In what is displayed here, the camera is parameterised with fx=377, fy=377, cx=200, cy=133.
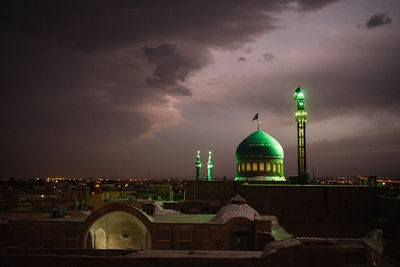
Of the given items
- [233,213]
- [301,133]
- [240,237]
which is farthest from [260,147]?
[240,237]

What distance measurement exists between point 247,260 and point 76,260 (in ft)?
26.2

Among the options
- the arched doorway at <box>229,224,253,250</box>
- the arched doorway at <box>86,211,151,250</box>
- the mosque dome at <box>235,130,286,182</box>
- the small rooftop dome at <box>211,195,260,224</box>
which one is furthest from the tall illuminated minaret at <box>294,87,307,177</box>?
the arched doorway at <box>86,211,151,250</box>

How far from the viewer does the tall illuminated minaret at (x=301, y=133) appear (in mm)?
44969

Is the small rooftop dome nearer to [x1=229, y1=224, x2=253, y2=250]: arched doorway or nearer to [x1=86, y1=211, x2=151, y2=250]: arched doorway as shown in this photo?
[x1=229, y1=224, x2=253, y2=250]: arched doorway

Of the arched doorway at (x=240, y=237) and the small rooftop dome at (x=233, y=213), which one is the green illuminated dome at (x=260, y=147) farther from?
the arched doorway at (x=240, y=237)

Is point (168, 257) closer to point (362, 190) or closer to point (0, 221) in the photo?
point (0, 221)

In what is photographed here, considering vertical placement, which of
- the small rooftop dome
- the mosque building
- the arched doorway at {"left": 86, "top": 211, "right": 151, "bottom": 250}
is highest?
the mosque building

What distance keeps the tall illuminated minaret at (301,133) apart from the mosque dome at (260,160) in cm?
212

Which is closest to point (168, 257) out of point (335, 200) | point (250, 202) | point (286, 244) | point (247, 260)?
point (247, 260)

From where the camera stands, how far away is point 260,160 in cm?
4466

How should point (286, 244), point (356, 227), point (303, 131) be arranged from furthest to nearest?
point (303, 131), point (356, 227), point (286, 244)

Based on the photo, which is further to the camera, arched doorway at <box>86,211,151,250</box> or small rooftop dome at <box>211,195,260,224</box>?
arched doorway at <box>86,211,151,250</box>

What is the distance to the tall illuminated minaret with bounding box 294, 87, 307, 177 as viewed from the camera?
148ft

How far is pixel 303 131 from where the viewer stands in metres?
45.1
